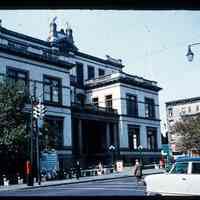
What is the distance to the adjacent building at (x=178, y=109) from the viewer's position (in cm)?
8169

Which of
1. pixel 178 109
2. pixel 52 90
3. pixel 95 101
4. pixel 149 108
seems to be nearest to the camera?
pixel 52 90

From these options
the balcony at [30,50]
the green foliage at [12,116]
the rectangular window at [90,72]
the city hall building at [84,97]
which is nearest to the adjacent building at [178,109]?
the city hall building at [84,97]

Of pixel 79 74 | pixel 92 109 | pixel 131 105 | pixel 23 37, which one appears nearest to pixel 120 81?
pixel 131 105

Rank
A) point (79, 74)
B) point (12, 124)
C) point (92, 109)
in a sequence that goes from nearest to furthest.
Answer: point (12, 124)
point (92, 109)
point (79, 74)

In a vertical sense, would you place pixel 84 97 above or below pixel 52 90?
above

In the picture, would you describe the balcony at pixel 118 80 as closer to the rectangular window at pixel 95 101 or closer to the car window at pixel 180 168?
the rectangular window at pixel 95 101

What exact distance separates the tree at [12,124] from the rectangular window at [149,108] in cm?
3184

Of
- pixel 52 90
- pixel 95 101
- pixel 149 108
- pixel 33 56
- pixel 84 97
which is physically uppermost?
pixel 33 56

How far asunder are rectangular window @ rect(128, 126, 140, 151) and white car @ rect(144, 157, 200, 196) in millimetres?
43874

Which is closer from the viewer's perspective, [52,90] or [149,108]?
[52,90]

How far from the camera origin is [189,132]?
6072 centimetres

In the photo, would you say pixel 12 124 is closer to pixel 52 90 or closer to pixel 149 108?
pixel 52 90

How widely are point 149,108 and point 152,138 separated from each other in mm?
4639

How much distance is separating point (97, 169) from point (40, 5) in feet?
122
